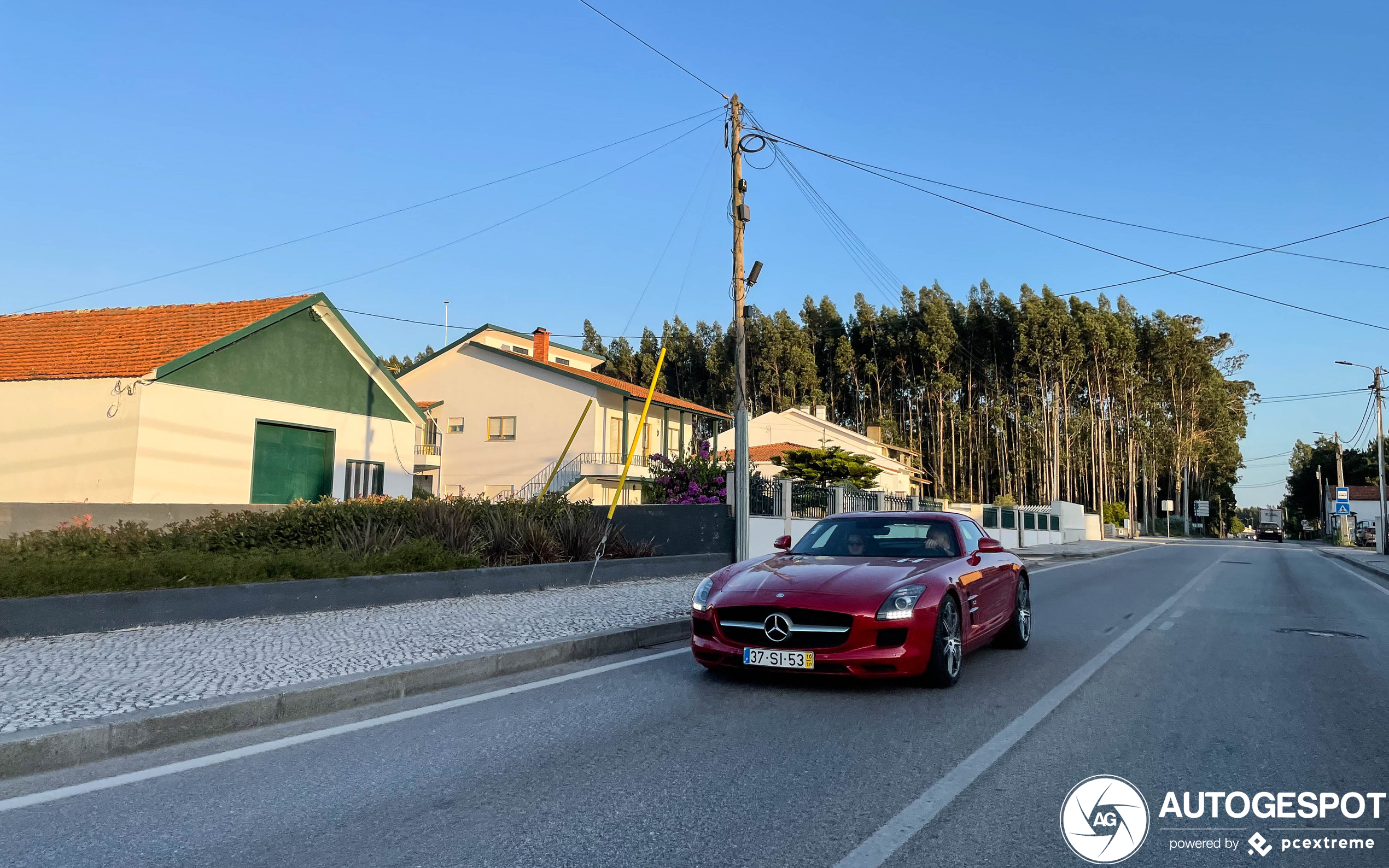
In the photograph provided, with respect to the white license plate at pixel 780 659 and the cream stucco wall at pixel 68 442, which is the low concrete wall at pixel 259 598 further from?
the cream stucco wall at pixel 68 442

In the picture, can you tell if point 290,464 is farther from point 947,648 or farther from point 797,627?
point 947,648

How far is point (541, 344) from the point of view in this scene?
43281mm

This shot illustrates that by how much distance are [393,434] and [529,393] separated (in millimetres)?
14393

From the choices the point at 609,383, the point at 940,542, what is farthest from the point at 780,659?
the point at 609,383

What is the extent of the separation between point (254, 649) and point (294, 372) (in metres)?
13.8

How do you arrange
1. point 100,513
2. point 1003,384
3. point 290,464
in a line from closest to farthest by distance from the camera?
point 100,513 < point 290,464 < point 1003,384

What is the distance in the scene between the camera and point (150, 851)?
3.51m

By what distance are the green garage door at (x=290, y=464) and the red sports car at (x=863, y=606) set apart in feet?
48.0

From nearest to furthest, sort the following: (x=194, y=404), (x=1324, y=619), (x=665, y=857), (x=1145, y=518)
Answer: (x=665, y=857) → (x=1324, y=619) → (x=194, y=404) → (x=1145, y=518)

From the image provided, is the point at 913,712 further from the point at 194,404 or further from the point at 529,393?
the point at 529,393

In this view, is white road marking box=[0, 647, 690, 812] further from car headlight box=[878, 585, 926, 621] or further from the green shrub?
the green shrub

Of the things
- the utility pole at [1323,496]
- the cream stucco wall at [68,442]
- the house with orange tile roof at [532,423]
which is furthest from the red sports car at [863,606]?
the utility pole at [1323,496]

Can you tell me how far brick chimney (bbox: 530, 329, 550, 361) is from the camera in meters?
→ 43.2

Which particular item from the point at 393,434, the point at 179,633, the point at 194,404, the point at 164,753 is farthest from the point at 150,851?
the point at 393,434
